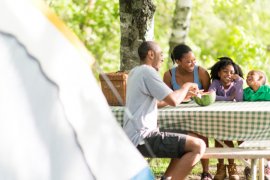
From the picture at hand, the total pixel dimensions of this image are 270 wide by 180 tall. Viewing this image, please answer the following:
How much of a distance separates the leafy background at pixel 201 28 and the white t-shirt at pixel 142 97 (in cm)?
999

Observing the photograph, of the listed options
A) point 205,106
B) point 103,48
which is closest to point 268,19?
point 103,48

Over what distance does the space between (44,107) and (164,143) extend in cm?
177

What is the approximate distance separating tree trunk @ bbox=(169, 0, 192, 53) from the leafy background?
447cm

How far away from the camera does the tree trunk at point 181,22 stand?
10578 mm

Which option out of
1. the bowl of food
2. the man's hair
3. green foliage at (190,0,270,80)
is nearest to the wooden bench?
the bowl of food

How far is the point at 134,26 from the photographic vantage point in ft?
26.6

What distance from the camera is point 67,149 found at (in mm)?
3670

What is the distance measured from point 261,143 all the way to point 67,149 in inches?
103

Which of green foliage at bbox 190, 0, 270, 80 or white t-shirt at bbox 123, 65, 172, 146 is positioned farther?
green foliage at bbox 190, 0, 270, 80

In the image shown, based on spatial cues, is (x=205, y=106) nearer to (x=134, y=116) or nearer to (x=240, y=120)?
(x=240, y=120)

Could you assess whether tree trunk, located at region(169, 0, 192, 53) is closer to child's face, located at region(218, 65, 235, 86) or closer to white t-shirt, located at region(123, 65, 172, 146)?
child's face, located at region(218, 65, 235, 86)

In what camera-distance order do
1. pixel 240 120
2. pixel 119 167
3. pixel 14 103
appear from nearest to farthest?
pixel 14 103 → pixel 119 167 → pixel 240 120

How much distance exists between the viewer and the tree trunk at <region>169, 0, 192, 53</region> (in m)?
10.6

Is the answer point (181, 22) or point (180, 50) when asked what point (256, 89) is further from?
point (181, 22)
